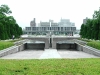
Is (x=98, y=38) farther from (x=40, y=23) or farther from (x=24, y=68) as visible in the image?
(x=40, y=23)

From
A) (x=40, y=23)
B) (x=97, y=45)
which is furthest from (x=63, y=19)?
(x=97, y=45)

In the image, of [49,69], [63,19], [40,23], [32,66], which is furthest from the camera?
[63,19]

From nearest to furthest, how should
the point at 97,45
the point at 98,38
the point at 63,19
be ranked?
the point at 97,45 → the point at 98,38 → the point at 63,19

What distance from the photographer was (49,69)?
693 cm

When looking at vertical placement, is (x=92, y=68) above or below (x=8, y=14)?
below

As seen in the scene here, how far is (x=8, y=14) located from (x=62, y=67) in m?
48.2

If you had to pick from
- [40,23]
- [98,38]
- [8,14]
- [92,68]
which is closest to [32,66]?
[92,68]

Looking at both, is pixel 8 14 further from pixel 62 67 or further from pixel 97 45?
pixel 62 67

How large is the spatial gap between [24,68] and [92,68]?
87.2 inches

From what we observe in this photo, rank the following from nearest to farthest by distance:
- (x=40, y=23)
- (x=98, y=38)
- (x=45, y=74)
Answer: (x=45, y=74) → (x=98, y=38) → (x=40, y=23)

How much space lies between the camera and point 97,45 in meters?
26.8

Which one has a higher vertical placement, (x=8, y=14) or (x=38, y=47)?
(x=8, y=14)

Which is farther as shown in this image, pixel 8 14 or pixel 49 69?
pixel 8 14

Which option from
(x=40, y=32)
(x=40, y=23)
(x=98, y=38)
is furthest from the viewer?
(x=40, y=23)
